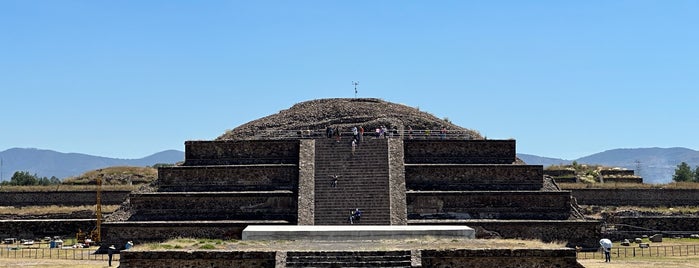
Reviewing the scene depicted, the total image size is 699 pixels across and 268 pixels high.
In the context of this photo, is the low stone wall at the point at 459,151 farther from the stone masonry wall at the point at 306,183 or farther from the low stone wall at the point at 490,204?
the stone masonry wall at the point at 306,183

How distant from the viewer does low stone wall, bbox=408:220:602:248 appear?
3691cm

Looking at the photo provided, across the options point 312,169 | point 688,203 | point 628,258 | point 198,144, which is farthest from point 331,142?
point 688,203

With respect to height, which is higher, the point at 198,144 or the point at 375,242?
the point at 198,144

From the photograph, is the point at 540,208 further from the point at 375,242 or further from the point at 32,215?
the point at 32,215

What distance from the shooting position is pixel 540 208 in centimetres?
3897

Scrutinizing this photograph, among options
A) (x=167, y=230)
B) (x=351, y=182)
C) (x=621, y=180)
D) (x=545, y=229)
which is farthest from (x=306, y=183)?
(x=621, y=180)

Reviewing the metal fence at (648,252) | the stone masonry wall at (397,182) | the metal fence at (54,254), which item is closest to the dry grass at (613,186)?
the stone masonry wall at (397,182)

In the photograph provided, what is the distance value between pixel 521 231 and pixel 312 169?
9089mm

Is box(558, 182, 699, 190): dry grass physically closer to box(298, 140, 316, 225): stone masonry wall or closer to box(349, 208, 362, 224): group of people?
box(298, 140, 316, 225): stone masonry wall

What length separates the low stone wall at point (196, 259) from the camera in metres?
24.9

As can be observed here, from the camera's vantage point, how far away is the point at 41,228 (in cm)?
4478

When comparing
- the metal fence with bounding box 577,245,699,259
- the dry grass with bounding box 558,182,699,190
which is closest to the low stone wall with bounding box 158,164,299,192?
the metal fence with bounding box 577,245,699,259

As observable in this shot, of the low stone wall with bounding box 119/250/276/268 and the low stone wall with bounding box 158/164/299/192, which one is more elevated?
the low stone wall with bounding box 158/164/299/192

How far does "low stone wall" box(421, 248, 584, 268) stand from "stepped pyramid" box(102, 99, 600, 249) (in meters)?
10.1
